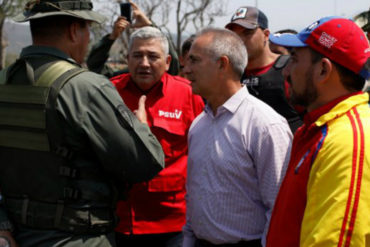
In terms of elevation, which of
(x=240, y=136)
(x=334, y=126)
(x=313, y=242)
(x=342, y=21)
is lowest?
(x=240, y=136)

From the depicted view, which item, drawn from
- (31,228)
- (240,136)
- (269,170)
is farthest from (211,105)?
(31,228)

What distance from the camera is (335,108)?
187 cm

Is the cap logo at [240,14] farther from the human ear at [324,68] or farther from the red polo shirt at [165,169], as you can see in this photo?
the human ear at [324,68]

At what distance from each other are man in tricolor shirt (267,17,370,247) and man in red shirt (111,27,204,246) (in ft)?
4.90

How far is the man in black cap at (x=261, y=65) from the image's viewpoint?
3.77m

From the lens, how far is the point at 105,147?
2.33m

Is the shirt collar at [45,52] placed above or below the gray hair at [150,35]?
above

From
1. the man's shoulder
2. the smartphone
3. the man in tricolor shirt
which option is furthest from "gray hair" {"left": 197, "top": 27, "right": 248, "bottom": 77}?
the smartphone

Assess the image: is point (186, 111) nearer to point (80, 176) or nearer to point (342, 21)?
point (80, 176)

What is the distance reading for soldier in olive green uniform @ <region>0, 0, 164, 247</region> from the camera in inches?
92.0

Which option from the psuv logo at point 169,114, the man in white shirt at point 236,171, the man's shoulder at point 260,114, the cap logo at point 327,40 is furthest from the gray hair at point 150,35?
the cap logo at point 327,40

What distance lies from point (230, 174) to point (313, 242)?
1.00m

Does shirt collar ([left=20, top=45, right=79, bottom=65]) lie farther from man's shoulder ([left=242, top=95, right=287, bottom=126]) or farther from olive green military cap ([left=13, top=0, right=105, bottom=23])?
man's shoulder ([left=242, top=95, right=287, bottom=126])

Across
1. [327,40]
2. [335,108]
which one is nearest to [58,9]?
[327,40]
